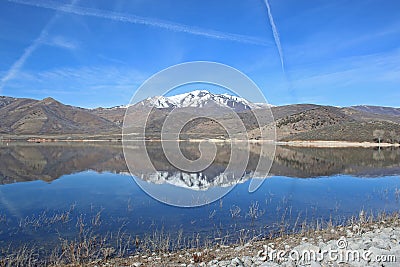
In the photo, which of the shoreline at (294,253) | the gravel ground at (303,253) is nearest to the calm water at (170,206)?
the shoreline at (294,253)

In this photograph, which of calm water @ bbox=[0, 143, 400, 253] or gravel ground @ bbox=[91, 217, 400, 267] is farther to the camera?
calm water @ bbox=[0, 143, 400, 253]

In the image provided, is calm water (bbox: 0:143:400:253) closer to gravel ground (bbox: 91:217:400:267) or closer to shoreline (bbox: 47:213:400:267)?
shoreline (bbox: 47:213:400:267)

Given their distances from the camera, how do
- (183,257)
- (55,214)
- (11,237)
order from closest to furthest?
1. (183,257)
2. (11,237)
3. (55,214)

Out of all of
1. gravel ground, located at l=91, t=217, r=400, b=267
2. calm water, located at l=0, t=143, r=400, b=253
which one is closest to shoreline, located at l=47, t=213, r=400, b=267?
gravel ground, located at l=91, t=217, r=400, b=267

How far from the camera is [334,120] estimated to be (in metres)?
134

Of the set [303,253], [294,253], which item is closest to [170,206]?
[294,253]

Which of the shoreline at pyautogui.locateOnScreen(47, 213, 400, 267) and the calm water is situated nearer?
the shoreline at pyautogui.locateOnScreen(47, 213, 400, 267)

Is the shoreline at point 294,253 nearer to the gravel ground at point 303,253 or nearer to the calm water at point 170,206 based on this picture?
the gravel ground at point 303,253

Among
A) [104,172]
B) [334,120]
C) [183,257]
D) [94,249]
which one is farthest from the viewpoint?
[334,120]

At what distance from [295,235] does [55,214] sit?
1208 cm

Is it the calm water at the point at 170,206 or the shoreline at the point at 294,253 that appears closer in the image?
the shoreline at the point at 294,253

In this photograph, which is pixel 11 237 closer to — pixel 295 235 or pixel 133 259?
pixel 133 259

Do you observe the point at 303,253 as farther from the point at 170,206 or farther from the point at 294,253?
the point at 170,206

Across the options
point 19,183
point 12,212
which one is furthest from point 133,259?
point 19,183
